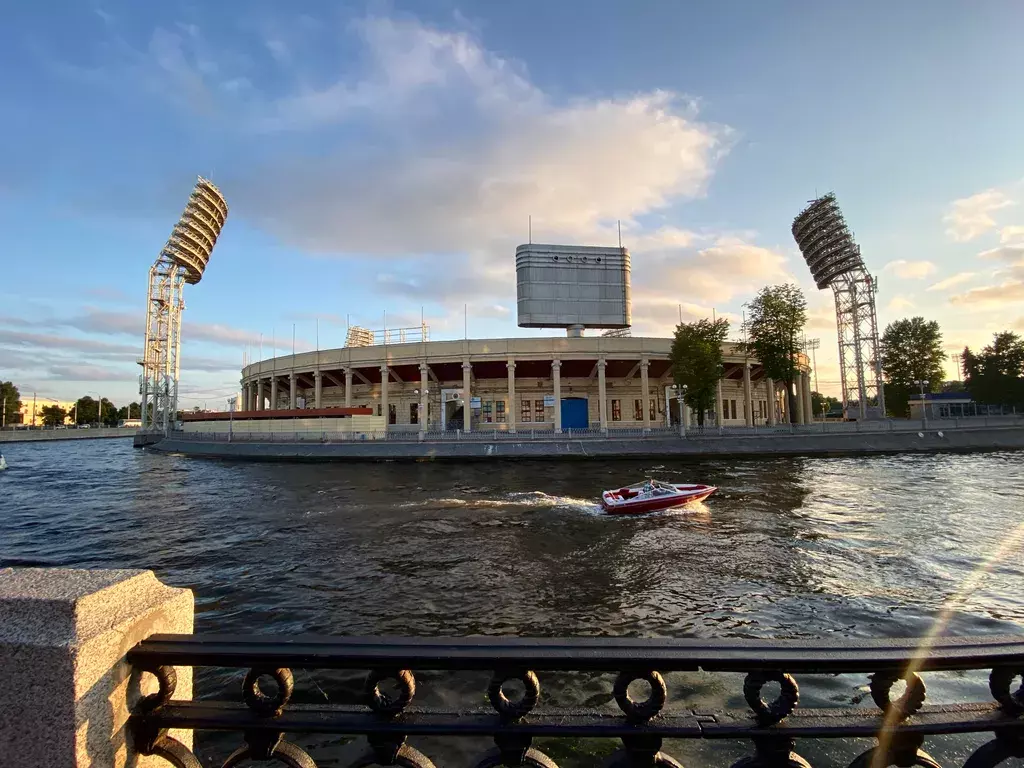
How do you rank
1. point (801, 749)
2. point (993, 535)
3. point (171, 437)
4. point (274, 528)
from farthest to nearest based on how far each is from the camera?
point (171, 437) < point (274, 528) < point (993, 535) < point (801, 749)

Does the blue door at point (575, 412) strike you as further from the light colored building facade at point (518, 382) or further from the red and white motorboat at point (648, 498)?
the red and white motorboat at point (648, 498)

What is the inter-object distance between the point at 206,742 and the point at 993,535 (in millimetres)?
19694

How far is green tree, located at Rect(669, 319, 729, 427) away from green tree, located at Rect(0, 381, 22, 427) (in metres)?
142

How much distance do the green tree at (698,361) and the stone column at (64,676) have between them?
158 feet

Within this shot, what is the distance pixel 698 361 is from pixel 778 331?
11.9 meters

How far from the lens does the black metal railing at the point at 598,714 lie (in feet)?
6.25

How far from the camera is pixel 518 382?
180ft

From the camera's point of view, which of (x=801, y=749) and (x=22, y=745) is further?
(x=801, y=749)

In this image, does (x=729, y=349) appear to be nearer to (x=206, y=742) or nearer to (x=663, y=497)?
(x=663, y=497)

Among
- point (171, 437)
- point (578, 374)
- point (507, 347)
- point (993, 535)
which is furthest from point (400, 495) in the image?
point (171, 437)

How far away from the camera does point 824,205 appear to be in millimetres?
63344

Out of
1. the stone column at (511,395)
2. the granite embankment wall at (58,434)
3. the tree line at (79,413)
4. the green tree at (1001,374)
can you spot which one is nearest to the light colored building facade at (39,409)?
the tree line at (79,413)

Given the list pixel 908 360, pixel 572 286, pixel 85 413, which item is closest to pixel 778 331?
pixel 572 286

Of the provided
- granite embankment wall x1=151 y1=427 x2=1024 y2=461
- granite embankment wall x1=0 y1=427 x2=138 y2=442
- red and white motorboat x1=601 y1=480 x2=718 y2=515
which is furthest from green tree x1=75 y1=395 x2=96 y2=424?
red and white motorboat x1=601 y1=480 x2=718 y2=515
